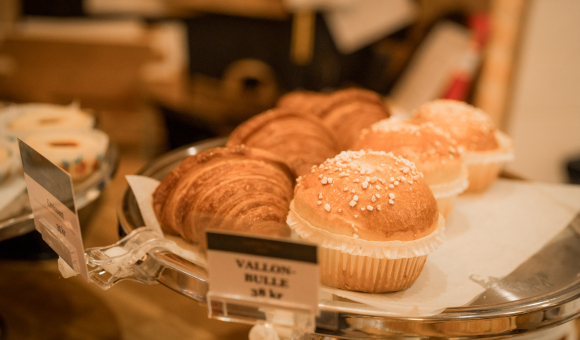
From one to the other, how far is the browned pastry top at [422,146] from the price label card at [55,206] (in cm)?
76

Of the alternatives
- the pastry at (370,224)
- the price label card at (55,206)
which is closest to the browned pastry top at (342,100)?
the pastry at (370,224)

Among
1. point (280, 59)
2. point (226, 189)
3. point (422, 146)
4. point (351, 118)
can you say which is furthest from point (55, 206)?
point (280, 59)

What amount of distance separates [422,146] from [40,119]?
1.21 m

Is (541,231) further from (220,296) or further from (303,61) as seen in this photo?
(303,61)

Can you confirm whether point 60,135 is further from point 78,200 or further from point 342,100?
point 342,100

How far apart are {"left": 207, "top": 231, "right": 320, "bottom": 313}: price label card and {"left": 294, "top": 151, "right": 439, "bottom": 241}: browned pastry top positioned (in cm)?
24

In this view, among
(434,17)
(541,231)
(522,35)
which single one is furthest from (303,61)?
(541,231)

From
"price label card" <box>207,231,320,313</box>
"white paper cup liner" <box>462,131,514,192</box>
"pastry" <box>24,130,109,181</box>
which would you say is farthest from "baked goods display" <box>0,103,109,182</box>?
"white paper cup liner" <box>462,131,514,192</box>

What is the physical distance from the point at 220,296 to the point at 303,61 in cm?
185

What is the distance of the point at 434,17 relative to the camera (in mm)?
2693

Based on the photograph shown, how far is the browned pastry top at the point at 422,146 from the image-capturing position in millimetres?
1142

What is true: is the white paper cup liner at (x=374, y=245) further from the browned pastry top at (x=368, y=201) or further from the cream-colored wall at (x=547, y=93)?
the cream-colored wall at (x=547, y=93)

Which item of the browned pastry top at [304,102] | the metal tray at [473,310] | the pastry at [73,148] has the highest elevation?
the browned pastry top at [304,102]

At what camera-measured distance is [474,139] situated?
1.38 m
